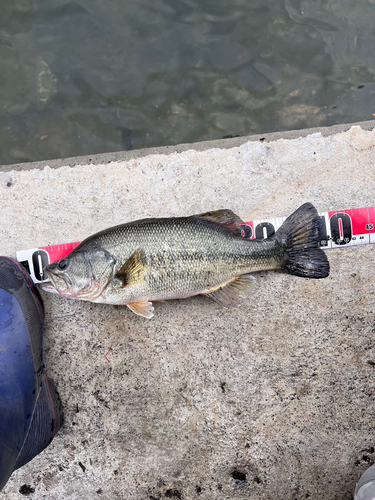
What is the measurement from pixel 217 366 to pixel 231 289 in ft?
2.28

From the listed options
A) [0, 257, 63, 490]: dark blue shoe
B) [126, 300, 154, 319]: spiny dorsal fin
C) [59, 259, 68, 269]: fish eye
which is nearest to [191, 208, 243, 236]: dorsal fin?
[126, 300, 154, 319]: spiny dorsal fin

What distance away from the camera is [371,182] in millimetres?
3453

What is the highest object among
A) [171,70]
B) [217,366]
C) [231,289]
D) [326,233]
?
[171,70]

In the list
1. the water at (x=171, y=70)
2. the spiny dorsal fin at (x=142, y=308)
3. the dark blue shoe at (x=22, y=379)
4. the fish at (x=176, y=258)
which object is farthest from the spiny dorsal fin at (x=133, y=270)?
the water at (x=171, y=70)

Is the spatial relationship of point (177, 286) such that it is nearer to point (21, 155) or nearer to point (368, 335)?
point (368, 335)

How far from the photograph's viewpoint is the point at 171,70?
3990 mm

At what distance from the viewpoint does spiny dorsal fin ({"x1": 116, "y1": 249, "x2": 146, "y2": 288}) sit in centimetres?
291

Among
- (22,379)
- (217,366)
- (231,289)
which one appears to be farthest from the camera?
(217,366)

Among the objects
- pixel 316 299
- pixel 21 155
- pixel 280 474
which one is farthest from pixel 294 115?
pixel 280 474

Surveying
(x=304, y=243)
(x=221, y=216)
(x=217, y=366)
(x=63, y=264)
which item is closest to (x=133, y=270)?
(x=63, y=264)

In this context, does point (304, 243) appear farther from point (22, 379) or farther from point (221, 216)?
point (22, 379)

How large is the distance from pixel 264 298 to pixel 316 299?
0.45 meters

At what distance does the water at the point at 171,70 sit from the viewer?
397 cm

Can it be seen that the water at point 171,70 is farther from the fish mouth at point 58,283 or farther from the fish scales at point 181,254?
the fish mouth at point 58,283
